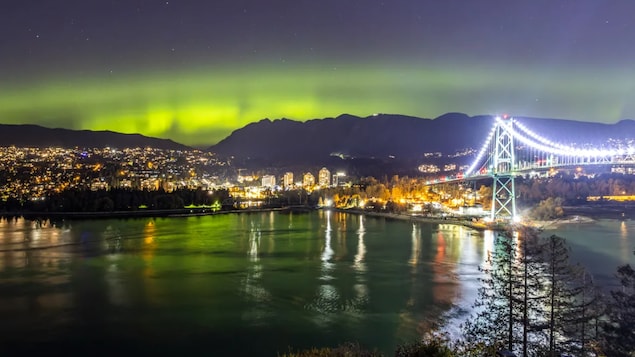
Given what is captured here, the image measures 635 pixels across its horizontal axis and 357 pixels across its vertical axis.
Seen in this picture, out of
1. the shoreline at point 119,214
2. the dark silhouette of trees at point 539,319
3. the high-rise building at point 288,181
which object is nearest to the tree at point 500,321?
the dark silhouette of trees at point 539,319

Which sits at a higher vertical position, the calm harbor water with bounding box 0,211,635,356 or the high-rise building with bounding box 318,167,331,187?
the high-rise building with bounding box 318,167,331,187

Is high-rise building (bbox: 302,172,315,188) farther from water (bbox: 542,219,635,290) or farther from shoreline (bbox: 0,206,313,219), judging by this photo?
water (bbox: 542,219,635,290)

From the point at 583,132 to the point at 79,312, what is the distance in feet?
173

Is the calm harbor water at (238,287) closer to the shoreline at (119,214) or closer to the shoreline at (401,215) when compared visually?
the shoreline at (401,215)

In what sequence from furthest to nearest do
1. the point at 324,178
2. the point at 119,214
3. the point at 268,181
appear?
1. the point at 268,181
2. the point at 324,178
3. the point at 119,214

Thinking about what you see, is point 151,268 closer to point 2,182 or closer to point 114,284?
point 114,284

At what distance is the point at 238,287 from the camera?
868 cm

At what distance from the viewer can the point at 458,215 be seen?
20.8 metres

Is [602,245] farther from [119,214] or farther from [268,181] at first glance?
[268,181]

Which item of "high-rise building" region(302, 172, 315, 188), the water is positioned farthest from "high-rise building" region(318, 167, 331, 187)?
the water

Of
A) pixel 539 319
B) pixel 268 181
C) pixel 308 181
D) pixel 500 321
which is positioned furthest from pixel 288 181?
pixel 500 321

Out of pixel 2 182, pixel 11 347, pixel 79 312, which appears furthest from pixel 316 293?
pixel 2 182

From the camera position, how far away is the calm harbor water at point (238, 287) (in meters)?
6.25

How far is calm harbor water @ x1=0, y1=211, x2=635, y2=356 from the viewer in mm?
6246
